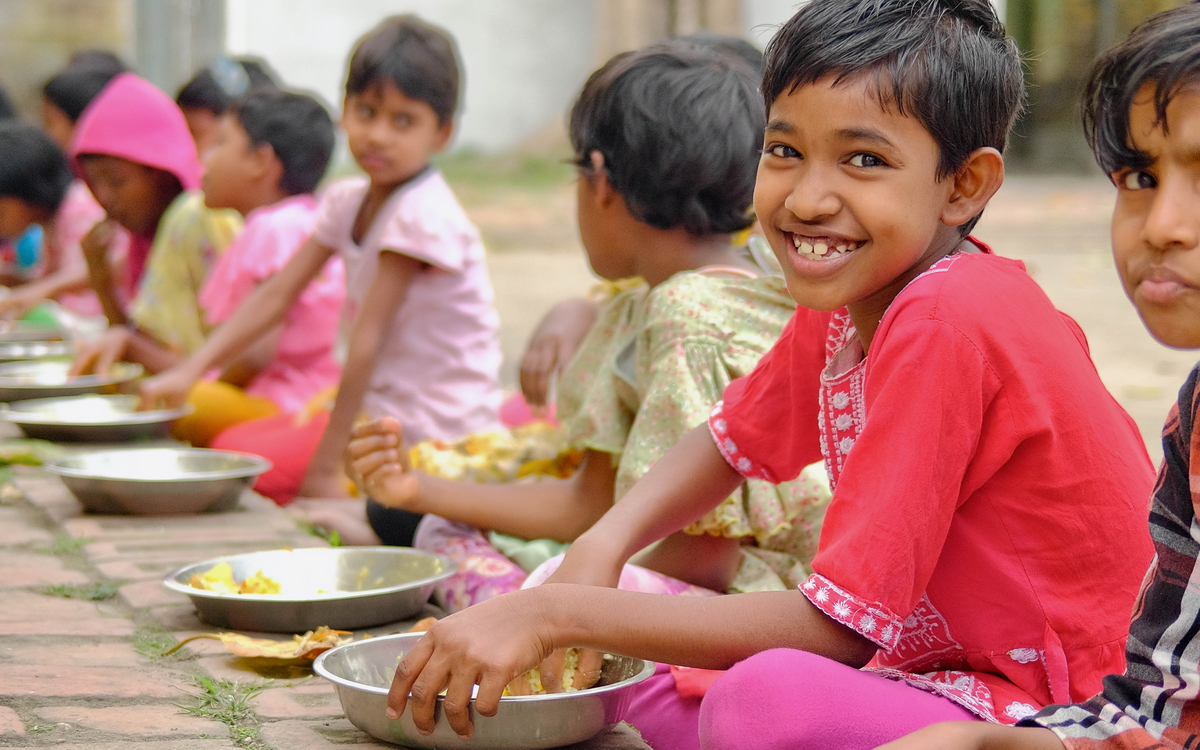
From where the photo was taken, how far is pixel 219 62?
16.6 ft

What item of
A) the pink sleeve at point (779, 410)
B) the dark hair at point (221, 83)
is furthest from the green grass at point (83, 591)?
the dark hair at point (221, 83)

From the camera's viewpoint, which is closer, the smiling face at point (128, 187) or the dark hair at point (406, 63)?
the dark hair at point (406, 63)

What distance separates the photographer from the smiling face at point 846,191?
4.70 ft

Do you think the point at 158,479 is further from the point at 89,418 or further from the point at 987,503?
the point at 987,503

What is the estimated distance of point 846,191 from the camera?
144 centimetres

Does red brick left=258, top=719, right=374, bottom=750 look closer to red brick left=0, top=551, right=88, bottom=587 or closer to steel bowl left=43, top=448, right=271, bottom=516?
red brick left=0, top=551, right=88, bottom=587

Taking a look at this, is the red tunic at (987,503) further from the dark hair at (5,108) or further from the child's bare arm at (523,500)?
the dark hair at (5,108)

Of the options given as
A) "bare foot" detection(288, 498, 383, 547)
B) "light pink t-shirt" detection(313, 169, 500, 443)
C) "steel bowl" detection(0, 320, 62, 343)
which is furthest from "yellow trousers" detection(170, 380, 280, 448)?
"steel bowl" detection(0, 320, 62, 343)

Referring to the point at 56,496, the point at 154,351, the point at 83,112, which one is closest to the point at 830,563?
the point at 56,496

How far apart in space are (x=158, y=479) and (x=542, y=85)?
41.4ft

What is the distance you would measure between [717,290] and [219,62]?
3.62 m

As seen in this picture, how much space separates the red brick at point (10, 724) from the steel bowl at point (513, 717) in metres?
0.42

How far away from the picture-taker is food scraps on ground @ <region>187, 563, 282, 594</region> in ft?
7.01

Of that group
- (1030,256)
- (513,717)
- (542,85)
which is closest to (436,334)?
(513,717)
